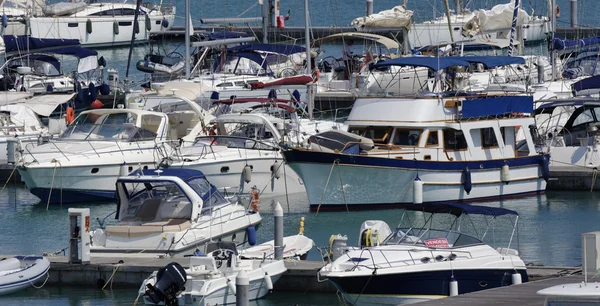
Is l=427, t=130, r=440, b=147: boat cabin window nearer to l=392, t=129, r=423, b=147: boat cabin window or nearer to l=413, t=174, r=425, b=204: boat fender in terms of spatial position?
l=392, t=129, r=423, b=147: boat cabin window

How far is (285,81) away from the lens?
47219 mm

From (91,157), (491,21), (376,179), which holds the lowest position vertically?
(376,179)

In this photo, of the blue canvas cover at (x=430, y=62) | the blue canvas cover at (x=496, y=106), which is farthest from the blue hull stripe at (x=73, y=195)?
the blue canvas cover at (x=496, y=106)

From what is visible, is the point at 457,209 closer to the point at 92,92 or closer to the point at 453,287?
the point at 453,287

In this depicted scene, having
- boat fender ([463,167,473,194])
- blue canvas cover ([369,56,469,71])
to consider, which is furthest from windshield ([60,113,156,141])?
boat fender ([463,167,473,194])

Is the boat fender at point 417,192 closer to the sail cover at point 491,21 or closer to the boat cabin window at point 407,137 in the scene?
the boat cabin window at point 407,137

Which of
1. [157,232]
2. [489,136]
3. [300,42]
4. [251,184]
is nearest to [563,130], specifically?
[489,136]

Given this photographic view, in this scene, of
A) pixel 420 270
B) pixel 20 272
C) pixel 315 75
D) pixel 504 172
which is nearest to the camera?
pixel 420 270

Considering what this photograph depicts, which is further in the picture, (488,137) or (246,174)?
(246,174)

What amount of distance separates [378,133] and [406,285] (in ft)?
41.9

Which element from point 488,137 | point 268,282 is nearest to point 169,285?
point 268,282

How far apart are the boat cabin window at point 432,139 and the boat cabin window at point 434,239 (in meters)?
11.4

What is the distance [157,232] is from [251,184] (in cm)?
1118

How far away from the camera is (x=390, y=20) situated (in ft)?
202
